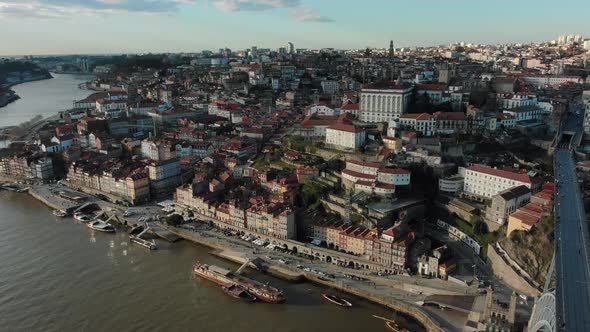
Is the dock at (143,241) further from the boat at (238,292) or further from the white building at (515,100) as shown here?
the white building at (515,100)

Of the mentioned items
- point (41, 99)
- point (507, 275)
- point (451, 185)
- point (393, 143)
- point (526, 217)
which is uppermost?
point (41, 99)

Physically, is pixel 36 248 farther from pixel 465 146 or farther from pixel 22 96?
pixel 22 96

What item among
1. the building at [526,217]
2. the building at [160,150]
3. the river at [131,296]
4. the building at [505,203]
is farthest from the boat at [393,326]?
the building at [160,150]

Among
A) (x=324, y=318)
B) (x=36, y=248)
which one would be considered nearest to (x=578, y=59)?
(x=324, y=318)

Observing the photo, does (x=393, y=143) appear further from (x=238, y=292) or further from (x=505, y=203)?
(x=238, y=292)

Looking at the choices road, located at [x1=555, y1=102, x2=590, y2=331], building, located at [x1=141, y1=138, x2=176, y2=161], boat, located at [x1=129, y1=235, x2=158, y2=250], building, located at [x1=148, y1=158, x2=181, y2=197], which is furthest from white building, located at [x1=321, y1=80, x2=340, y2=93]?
boat, located at [x1=129, y1=235, x2=158, y2=250]

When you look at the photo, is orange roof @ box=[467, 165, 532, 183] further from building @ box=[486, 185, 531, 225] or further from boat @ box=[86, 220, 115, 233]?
boat @ box=[86, 220, 115, 233]

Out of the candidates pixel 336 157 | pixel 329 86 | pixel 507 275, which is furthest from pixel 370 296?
pixel 329 86
